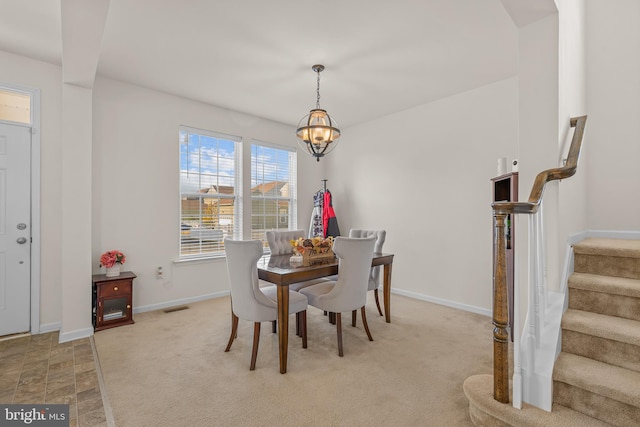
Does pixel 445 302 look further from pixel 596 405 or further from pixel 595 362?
pixel 596 405

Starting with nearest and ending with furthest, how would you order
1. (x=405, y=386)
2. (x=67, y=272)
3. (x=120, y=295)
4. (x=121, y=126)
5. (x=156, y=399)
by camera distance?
(x=156, y=399)
(x=405, y=386)
(x=67, y=272)
(x=120, y=295)
(x=121, y=126)

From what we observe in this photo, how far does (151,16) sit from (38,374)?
2.94 metres

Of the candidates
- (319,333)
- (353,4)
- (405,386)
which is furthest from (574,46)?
(319,333)

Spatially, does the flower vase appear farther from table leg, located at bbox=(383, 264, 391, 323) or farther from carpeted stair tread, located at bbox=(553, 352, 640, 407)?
carpeted stair tread, located at bbox=(553, 352, 640, 407)

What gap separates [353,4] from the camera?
232 centimetres

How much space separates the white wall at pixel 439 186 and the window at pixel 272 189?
116 cm

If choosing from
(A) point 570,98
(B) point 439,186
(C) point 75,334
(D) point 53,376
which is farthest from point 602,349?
(C) point 75,334

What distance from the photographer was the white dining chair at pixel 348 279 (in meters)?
2.61

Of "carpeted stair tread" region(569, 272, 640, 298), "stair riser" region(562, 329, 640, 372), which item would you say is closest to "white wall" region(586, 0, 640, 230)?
"carpeted stair tread" region(569, 272, 640, 298)

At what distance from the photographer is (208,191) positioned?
447cm

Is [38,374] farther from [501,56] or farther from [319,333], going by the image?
[501,56]

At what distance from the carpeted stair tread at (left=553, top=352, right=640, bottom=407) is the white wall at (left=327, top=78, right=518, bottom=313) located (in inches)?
87.7

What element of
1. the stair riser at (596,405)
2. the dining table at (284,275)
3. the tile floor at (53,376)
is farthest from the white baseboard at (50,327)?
the stair riser at (596,405)

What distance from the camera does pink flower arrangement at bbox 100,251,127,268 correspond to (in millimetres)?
3328
